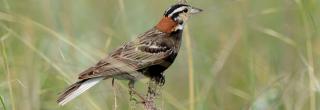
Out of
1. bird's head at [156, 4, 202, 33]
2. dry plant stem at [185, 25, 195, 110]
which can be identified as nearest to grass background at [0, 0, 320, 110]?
dry plant stem at [185, 25, 195, 110]

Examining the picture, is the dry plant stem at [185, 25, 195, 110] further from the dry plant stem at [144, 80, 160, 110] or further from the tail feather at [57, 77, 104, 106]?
the tail feather at [57, 77, 104, 106]

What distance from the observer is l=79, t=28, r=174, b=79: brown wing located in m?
7.59

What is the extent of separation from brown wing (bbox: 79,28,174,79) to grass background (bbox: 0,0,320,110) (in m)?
0.07

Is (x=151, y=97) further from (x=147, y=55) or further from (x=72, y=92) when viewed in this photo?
(x=147, y=55)

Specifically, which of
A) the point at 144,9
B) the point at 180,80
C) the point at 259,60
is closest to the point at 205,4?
the point at 144,9

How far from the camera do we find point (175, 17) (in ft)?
25.3

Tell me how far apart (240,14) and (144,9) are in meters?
2.30

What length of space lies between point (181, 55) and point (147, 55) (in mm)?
482

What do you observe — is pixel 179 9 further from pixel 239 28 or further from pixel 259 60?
pixel 259 60

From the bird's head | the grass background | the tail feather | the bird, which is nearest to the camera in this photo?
the tail feather

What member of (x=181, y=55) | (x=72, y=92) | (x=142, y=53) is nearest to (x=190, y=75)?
(x=72, y=92)

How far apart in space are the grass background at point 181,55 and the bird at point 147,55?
0.24ft

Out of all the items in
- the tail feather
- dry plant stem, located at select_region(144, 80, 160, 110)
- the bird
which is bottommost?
dry plant stem, located at select_region(144, 80, 160, 110)

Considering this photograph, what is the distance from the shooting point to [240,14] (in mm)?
8219
